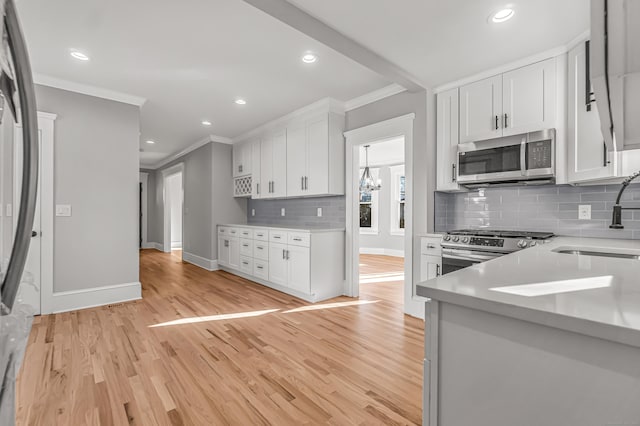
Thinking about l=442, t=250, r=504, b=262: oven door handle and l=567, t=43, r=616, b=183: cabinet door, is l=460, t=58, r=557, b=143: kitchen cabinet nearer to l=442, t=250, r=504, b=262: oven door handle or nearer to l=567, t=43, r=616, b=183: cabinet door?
l=567, t=43, r=616, b=183: cabinet door

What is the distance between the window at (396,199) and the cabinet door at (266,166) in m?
3.69

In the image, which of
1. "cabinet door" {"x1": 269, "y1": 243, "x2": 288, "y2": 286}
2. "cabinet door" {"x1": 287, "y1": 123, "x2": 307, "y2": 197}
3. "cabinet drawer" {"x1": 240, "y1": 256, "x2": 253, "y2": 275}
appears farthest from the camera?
"cabinet drawer" {"x1": 240, "y1": 256, "x2": 253, "y2": 275}

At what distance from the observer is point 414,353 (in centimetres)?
241

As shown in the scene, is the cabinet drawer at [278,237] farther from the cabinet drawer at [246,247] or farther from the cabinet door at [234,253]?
the cabinet door at [234,253]

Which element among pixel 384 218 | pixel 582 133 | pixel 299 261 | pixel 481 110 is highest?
pixel 481 110

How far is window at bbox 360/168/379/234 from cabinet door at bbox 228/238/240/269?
3.75 meters

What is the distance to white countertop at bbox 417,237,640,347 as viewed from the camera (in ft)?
2.07

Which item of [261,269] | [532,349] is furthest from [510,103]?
[261,269]

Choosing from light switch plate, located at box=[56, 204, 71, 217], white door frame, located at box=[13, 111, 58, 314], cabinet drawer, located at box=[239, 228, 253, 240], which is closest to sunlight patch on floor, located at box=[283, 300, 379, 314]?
cabinet drawer, located at box=[239, 228, 253, 240]

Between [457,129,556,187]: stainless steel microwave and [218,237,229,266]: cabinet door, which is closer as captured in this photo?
[457,129,556,187]: stainless steel microwave

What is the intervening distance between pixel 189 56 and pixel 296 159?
193 cm

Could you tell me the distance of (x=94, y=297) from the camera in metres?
3.52

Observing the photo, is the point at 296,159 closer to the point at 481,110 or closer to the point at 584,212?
the point at 481,110

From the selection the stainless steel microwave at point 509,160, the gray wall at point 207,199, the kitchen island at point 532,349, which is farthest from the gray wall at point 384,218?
the kitchen island at point 532,349
